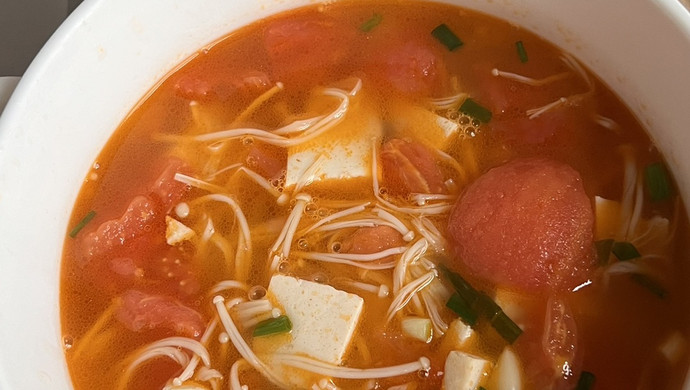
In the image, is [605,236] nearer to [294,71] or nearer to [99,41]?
[294,71]

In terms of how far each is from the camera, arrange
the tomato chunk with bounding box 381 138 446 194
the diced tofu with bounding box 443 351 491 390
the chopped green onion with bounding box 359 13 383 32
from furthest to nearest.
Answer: the chopped green onion with bounding box 359 13 383 32
the tomato chunk with bounding box 381 138 446 194
the diced tofu with bounding box 443 351 491 390

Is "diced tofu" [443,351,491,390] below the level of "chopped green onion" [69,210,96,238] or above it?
below

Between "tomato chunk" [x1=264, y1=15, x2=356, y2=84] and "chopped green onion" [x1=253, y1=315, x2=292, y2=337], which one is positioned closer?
"chopped green onion" [x1=253, y1=315, x2=292, y2=337]

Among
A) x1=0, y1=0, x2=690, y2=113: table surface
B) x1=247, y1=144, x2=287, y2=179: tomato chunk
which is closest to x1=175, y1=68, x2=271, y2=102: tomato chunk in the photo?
x1=247, y1=144, x2=287, y2=179: tomato chunk

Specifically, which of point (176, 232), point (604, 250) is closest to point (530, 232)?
point (604, 250)

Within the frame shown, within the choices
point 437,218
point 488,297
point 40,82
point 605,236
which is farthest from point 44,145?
point 605,236

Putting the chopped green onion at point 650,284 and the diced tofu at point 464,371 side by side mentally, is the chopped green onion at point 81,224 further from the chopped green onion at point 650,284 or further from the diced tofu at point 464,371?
the chopped green onion at point 650,284

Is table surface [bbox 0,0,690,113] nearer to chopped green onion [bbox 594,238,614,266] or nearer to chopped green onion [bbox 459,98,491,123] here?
chopped green onion [bbox 459,98,491,123]
